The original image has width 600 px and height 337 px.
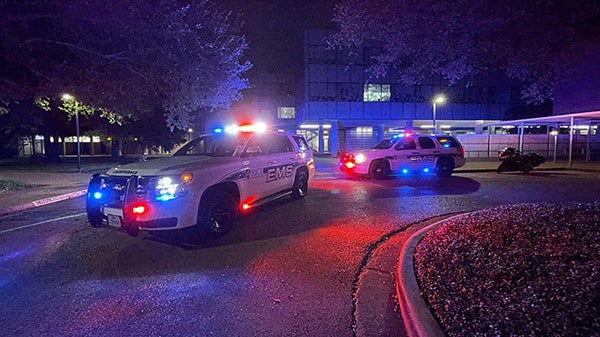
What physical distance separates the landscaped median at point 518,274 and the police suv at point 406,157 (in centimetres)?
860

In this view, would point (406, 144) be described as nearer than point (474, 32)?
No

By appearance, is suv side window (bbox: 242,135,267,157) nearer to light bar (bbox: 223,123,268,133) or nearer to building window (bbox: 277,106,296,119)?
light bar (bbox: 223,123,268,133)

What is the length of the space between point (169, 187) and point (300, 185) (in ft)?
15.3

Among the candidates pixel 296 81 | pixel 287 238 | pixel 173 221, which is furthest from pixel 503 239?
pixel 296 81

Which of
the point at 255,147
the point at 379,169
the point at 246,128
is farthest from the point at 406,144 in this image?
the point at 255,147

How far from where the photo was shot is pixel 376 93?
3428 centimetres

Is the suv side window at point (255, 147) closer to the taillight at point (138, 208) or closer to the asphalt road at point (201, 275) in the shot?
the asphalt road at point (201, 275)

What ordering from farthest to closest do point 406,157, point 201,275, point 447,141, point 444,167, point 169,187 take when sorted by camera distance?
point 447,141, point 444,167, point 406,157, point 169,187, point 201,275

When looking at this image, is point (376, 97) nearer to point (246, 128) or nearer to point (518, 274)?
point (246, 128)

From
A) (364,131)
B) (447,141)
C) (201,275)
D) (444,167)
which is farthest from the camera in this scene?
(364,131)

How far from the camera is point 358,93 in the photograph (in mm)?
33844

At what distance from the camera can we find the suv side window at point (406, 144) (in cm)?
1405

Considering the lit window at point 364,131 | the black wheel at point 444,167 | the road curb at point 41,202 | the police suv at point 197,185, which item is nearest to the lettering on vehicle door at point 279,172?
the police suv at point 197,185

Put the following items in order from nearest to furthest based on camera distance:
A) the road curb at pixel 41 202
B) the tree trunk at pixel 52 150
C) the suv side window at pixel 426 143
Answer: the road curb at pixel 41 202 → the suv side window at pixel 426 143 → the tree trunk at pixel 52 150
